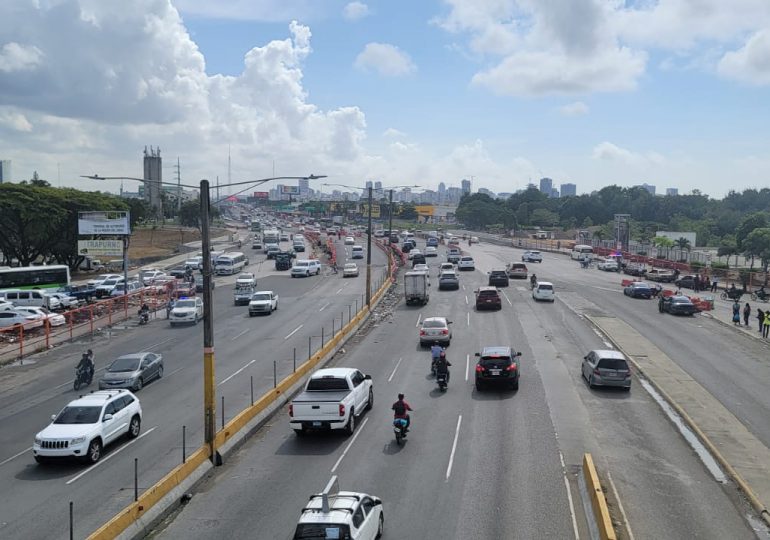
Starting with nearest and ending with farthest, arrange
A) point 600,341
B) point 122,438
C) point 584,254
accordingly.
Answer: point 122,438 → point 600,341 → point 584,254

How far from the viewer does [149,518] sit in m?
14.5

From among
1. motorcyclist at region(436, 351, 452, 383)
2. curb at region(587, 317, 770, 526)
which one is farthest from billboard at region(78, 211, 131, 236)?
curb at region(587, 317, 770, 526)

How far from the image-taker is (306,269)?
235 ft

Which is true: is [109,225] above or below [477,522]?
above

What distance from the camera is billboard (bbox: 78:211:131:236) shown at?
5647cm

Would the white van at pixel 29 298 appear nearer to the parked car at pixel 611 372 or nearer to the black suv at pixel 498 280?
the black suv at pixel 498 280

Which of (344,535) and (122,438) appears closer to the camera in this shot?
(344,535)

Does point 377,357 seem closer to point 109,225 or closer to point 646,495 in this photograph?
A: point 646,495

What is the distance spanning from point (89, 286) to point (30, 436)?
38873 mm

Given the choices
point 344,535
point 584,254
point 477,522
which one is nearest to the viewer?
point 344,535

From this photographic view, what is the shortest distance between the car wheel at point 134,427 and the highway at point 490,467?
3491mm

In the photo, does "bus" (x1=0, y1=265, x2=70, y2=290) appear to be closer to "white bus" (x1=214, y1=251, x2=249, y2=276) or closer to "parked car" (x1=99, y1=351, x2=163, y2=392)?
"white bus" (x1=214, y1=251, x2=249, y2=276)

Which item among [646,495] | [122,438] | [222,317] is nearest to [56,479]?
[122,438]

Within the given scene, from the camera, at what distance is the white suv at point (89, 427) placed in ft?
59.7
